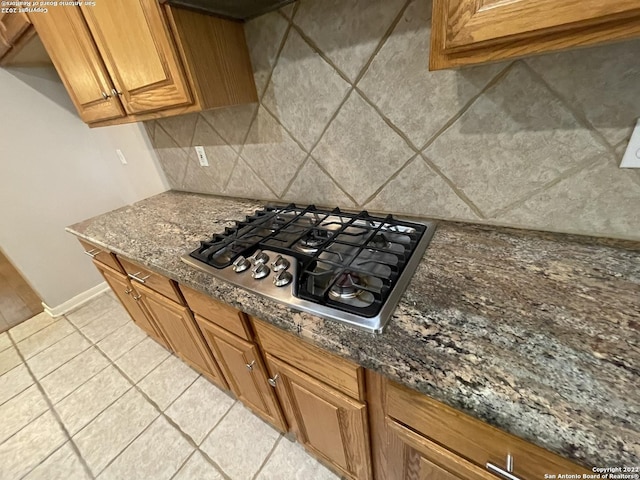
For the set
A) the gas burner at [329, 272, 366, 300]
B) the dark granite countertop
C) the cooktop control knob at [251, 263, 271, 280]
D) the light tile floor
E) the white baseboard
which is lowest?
the light tile floor

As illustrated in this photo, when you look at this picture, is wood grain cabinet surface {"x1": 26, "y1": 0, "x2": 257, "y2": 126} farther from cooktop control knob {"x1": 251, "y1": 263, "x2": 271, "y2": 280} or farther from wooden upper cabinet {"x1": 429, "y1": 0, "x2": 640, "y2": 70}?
wooden upper cabinet {"x1": 429, "y1": 0, "x2": 640, "y2": 70}

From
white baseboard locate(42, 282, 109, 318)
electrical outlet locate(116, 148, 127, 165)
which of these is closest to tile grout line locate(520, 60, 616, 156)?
electrical outlet locate(116, 148, 127, 165)

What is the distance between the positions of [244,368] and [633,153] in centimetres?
122

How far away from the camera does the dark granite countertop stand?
0.35 metres

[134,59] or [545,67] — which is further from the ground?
[134,59]

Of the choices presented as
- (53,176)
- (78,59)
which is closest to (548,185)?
(78,59)

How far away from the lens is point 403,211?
0.92m

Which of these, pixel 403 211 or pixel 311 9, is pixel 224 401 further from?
pixel 311 9

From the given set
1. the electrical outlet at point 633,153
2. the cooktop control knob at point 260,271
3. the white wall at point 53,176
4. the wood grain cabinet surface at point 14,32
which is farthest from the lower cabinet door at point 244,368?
the wood grain cabinet surface at point 14,32

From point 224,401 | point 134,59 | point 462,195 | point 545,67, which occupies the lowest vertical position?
point 224,401

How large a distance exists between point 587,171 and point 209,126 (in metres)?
1.41

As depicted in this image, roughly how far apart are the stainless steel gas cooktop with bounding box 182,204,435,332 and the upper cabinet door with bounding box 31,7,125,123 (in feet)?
2.64

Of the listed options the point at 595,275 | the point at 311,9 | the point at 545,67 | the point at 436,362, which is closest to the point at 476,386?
the point at 436,362

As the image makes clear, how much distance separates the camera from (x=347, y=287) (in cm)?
61
